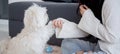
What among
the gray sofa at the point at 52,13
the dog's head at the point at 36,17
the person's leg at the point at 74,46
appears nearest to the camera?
the dog's head at the point at 36,17

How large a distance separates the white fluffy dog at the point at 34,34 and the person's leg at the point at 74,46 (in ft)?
0.51

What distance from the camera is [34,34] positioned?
44.7 inches

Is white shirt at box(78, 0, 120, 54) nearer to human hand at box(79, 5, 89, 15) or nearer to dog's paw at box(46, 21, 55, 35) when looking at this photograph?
→ human hand at box(79, 5, 89, 15)

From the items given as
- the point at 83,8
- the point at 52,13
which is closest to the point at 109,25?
the point at 83,8

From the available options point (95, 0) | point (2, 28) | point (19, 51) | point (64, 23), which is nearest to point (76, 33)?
point (64, 23)

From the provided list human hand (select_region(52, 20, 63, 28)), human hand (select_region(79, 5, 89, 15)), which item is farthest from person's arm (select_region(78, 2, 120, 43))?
human hand (select_region(52, 20, 63, 28))

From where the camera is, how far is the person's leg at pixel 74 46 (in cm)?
124

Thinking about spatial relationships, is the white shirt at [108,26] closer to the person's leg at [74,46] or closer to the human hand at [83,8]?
the human hand at [83,8]

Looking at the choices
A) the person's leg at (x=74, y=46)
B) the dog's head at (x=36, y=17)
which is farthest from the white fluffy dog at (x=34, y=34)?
the person's leg at (x=74, y=46)

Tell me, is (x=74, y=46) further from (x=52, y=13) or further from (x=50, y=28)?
(x=52, y=13)

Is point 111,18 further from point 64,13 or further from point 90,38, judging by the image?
point 64,13

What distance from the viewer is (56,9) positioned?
1567 millimetres

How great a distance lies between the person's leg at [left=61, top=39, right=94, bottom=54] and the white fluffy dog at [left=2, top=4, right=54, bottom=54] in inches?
6.1

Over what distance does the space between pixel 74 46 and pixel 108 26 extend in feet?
1.16
